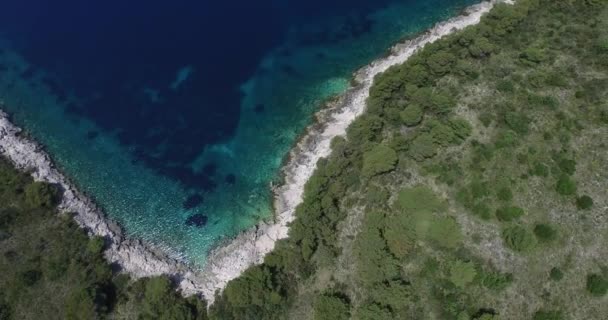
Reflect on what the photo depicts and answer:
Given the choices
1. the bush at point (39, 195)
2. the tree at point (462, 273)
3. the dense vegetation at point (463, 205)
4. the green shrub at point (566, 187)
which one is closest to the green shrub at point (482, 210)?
the dense vegetation at point (463, 205)

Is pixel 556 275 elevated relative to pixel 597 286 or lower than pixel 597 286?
elevated

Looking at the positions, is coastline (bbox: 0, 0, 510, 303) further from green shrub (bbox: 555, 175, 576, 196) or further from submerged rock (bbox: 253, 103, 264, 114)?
green shrub (bbox: 555, 175, 576, 196)

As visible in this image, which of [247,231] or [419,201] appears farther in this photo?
[247,231]

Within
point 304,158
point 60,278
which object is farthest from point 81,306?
point 304,158

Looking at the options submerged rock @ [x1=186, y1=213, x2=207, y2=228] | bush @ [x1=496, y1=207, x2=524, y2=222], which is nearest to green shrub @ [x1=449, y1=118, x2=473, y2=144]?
bush @ [x1=496, y1=207, x2=524, y2=222]

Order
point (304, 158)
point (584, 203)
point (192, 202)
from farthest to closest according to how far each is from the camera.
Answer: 1. point (304, 158)
2. point (192, 202)
3. point (584, 203)

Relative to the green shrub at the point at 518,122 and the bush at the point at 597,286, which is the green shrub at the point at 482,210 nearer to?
the green shrub at the point at 518,122

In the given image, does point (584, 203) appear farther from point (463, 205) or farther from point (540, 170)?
point (463, 205)
